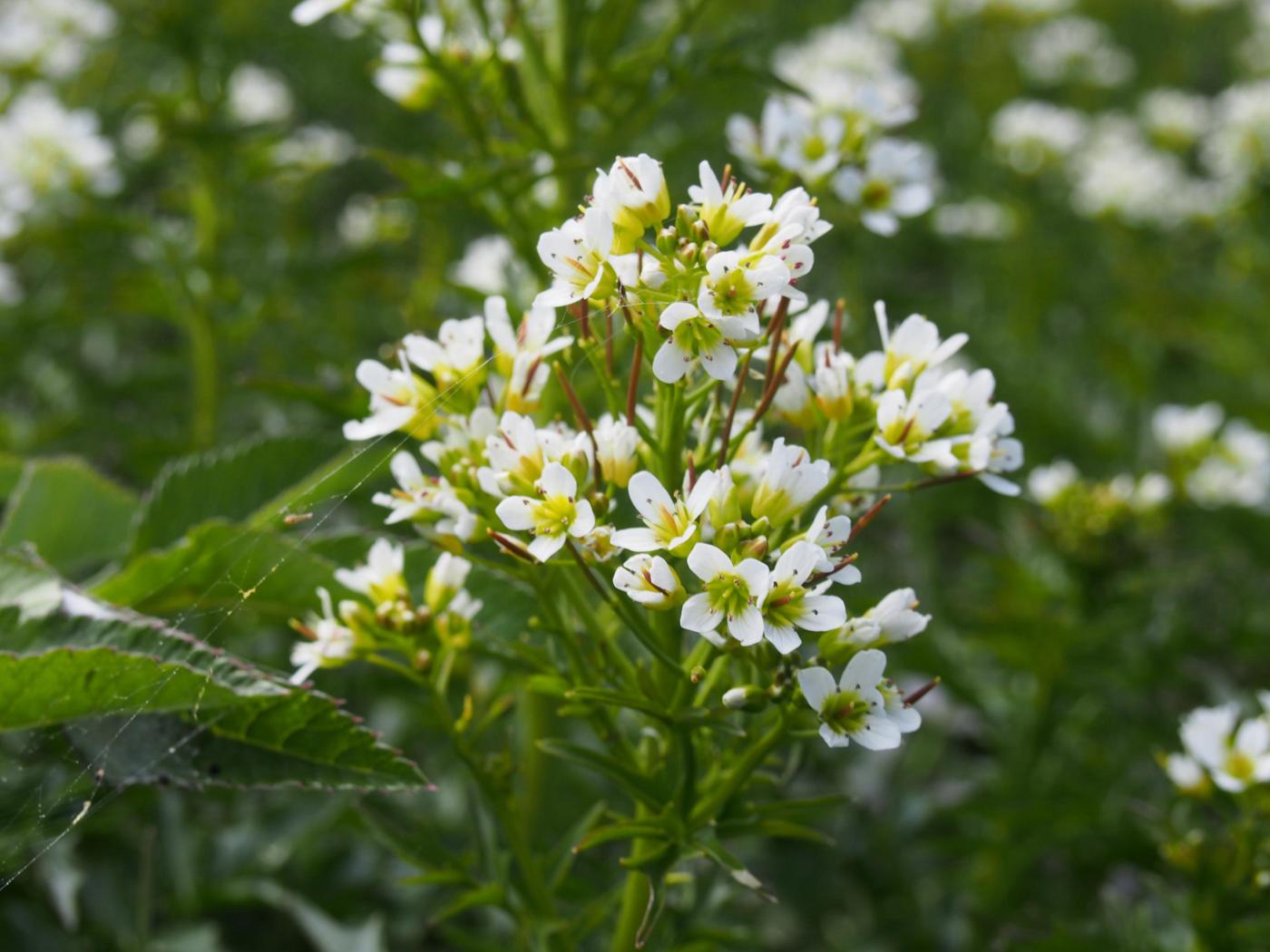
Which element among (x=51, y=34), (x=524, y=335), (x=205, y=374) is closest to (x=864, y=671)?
(x=524, y=335)

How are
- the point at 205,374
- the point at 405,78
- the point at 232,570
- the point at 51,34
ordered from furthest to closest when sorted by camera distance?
1. the point at 51,34
2. the point at 205,374
3. the point at 405,78
4. the point at 232,570

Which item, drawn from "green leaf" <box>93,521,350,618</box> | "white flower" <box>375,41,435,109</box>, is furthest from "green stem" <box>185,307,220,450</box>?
"green leaf" <box>93,521,350,618</box>

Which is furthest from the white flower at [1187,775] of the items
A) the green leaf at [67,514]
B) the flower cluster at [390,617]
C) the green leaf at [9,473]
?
the green leaf at [9,473]

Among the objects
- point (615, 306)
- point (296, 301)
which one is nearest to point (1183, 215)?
point (296, 301)

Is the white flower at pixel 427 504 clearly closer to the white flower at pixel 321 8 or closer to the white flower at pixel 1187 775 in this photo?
the white flower at pixel 321 8

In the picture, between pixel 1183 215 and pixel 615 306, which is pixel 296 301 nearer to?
pixel 615 306

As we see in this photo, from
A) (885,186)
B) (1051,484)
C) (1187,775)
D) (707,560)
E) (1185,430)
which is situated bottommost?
(1185,430)

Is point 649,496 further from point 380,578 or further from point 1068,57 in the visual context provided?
point 1068,57
